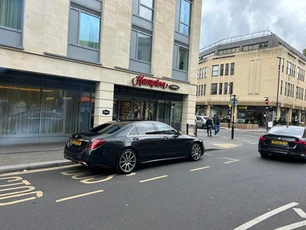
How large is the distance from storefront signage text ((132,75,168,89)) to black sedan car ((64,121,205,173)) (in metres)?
5.56

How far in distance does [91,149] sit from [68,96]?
6.92 m

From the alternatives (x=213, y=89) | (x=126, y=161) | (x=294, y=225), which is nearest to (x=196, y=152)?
(x=126, y=161)

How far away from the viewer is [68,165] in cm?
777

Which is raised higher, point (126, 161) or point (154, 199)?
point (126, 161)

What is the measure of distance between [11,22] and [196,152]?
8874mm

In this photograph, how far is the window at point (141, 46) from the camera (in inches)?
537

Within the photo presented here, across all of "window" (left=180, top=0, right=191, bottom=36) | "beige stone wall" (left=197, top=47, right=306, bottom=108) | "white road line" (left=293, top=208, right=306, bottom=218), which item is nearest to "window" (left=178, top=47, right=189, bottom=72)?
"window" (left=180, top=0, right=191, bottom=36)

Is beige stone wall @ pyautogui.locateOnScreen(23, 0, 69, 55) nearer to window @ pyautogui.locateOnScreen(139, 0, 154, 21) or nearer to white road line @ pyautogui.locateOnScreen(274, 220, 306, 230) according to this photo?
window @ pyautogui.locateOnScreen(139, 0, 154, 21)

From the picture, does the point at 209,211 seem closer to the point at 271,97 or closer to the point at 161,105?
the point at 161,105

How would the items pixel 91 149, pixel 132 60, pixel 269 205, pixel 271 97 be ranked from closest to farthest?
pixel 269 205 < pixel 91 149 < pixel 132 60 < pixel 271 97

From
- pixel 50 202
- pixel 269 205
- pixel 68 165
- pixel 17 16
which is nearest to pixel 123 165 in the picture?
pixel 68 165

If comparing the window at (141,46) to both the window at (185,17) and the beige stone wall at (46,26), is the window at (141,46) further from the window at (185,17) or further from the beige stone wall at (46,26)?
the beige stone wall at (46,26)

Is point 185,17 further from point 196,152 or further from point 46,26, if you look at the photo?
point 196,152

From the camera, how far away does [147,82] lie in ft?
45.7
